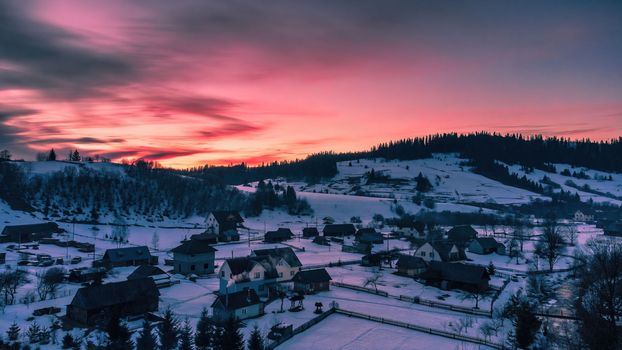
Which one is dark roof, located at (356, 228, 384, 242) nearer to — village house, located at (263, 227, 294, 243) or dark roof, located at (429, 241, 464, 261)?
village house, located at (263, 227, 294, 243)

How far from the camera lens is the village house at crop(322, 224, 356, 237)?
97812 mm

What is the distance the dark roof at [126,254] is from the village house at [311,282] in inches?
1082

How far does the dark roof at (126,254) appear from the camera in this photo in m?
60.9

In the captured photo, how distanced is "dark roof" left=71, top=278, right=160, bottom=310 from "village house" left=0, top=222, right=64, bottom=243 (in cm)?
4764

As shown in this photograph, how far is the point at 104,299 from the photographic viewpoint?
38.9 meters

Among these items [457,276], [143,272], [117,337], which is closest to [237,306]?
[117,337]

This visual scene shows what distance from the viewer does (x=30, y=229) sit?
7775cm

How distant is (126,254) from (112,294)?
24.2 m

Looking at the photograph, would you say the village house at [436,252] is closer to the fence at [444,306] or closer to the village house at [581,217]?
the fence at [444,306]

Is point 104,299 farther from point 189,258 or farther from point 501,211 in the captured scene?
point 501,211

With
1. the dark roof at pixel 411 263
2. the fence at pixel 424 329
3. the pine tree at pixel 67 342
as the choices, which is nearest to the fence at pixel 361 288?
the fence at pixel 424 329

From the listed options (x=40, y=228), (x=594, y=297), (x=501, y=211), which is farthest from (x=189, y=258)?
(x=501, y=211)

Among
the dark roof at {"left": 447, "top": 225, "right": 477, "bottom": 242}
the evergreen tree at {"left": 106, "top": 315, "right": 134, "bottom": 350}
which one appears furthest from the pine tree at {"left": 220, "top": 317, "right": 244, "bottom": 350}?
the dark roof at {"left": 447, "top": 225, "right": 477, "bottom": 242}

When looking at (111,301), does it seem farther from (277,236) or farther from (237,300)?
(277,236)
